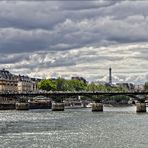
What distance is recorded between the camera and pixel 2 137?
98.8 meters

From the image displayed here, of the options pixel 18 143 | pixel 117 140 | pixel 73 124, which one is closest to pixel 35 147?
pixel 18 143

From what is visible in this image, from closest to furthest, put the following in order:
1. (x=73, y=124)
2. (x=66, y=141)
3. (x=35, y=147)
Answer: (x=35, y=147) → (x=66, y=141) → (x=73, y=124)

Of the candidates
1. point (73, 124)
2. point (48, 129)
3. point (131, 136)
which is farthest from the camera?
point (73, 124)

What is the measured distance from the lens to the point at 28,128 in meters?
117

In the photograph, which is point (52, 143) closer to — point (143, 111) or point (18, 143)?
point (18, 143)

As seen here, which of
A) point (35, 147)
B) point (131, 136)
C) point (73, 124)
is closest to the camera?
point (35, 147)

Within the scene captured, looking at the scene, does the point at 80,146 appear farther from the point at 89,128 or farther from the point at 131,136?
the point at 89,128

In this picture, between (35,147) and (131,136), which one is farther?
(131,136)

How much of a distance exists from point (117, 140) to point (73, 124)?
1417 inches

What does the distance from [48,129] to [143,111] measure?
85137mm

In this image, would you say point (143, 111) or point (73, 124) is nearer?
point (73, 124)

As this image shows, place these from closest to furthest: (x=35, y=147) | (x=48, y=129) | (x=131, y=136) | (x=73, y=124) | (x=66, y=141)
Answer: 1. (x=35, y=147)
2. (x=66, y=141)
3. (x=131, y=136)
4. (x=48, y=129)
5. (x=73, y=124)

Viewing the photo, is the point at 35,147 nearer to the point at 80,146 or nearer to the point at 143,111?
the point at 80,146

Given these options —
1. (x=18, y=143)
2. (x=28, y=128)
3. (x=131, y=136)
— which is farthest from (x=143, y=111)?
(x=18, y=143)
